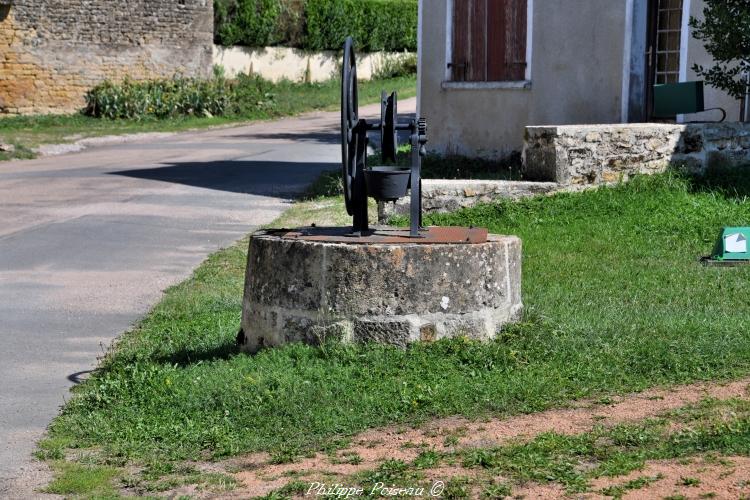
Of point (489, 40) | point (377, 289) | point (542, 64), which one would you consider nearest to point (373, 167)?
point (377, 289)

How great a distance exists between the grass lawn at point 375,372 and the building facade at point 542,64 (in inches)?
213

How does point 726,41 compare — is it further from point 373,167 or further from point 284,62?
point 284,62

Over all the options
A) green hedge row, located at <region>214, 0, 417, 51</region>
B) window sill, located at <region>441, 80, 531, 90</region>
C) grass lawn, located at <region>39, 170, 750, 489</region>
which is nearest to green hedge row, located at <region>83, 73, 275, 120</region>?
green hedge row, located at <region>214, 0, 417, 51</region>

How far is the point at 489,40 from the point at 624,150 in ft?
10.7

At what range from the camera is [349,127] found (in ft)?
23.1

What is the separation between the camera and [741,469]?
4.73m

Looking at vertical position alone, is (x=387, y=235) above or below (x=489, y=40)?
below

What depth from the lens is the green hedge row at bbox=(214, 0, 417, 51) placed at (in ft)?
109

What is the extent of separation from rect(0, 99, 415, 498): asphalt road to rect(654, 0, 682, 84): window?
5192mm

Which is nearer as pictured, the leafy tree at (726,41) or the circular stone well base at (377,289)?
the circular stone well base at (377,289)

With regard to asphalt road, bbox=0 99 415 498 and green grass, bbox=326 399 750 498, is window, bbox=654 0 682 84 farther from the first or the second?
green grass, bbox=326 399 750 498

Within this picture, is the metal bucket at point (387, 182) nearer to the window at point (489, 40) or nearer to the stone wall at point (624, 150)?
the stone wall at point (624, 150)

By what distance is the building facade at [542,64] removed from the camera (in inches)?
548

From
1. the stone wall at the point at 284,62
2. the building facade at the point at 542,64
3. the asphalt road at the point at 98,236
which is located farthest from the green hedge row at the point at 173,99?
the building facade at the point at 542,64
